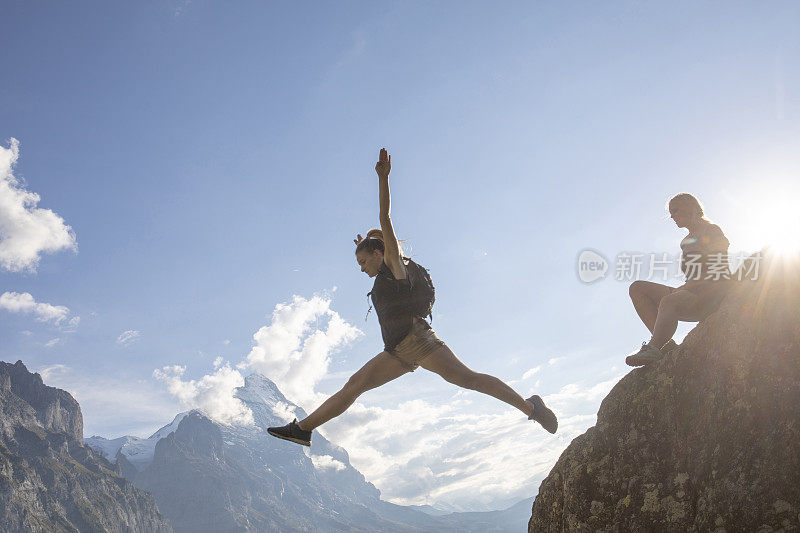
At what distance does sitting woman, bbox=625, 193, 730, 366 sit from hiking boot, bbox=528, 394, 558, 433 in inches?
45.8

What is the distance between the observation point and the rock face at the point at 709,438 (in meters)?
3.60

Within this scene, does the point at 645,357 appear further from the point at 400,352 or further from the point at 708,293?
the point at 400,352

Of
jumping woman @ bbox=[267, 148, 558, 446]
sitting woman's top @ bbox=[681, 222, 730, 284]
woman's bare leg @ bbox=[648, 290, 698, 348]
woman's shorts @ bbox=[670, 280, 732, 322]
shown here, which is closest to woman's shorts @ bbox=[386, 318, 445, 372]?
jumping woman @ bbox=[267, 148, 558, 446]

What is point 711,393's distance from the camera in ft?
14.3

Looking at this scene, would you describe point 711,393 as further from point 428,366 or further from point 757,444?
point 428,366

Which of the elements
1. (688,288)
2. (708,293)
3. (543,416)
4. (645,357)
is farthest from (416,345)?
(708,293)

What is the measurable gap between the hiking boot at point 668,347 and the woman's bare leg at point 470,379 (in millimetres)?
1649

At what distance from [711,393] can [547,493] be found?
7.33 ft

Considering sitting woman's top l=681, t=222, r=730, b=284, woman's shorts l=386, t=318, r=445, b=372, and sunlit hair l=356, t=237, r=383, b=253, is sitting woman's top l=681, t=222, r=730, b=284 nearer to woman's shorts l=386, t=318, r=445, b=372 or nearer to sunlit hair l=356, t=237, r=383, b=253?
woman's shorts l=386, t=318, r=445, b=372

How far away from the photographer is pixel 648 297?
20.2 ft

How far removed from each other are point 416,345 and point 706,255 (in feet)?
12.3

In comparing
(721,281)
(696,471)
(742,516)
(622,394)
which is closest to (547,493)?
(622,394)

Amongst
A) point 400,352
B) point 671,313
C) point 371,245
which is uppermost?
point 371,245

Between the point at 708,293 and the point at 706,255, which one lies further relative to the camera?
the point at 706,255
